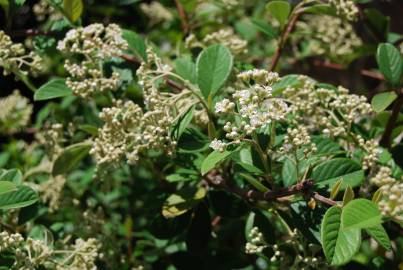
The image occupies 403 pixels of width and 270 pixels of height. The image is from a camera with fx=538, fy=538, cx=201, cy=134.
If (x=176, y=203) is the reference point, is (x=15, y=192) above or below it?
above

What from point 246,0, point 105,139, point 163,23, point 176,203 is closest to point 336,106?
point 176,203

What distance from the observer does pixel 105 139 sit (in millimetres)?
1687

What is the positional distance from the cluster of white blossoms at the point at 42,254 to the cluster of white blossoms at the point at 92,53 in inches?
19.6

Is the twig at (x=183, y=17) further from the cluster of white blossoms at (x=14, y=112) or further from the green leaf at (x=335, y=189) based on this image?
the green leaf at (x=335, y=189)

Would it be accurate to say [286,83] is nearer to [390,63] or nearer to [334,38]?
[390,63]

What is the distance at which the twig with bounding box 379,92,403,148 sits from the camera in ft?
6.15

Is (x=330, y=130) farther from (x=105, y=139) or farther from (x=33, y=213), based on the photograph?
(x=33, y=213)

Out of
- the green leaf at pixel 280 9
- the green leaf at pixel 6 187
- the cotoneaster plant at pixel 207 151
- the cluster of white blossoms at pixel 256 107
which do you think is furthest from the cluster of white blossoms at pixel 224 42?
the green leaf at pixel 6 187

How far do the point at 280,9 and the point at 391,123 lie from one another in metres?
0.60

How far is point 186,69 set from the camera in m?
1.96

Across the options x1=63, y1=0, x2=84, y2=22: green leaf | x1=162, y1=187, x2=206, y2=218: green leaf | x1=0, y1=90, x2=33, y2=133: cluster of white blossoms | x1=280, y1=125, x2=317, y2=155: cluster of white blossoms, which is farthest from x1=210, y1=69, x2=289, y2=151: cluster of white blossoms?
x1=0, y1=90, x2=33, y2=133: cluster of white blossoms

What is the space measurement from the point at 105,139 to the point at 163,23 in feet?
5.24

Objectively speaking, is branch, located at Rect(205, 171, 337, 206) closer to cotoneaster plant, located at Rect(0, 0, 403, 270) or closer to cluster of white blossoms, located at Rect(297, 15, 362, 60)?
cotoneaster plant, located at Rect(0, 0, 403, 270)

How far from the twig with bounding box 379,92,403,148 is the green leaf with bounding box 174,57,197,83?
0.71 meters
